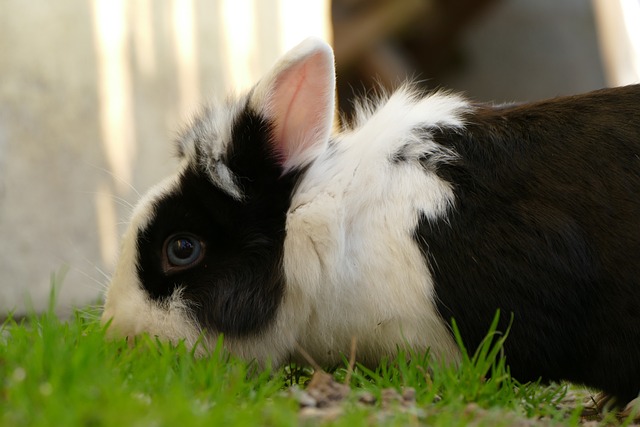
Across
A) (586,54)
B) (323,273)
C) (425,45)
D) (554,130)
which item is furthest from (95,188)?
(586,54)

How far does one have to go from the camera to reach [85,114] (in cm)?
466

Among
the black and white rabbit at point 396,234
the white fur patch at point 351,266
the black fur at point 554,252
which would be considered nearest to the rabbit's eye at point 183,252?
the black and white rabbit at point 396,234

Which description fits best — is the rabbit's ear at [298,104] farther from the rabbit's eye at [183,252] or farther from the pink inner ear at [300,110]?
the rabbit's eye at [183,252]

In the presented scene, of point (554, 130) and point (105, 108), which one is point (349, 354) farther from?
point (105, 108)

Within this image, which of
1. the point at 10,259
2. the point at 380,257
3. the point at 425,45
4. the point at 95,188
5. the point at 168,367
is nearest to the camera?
the point at 168,367

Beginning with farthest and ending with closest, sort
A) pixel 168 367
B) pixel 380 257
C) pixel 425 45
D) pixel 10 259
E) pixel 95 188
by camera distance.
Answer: pixel 425 45
pixel 95 188
pixel 10 259
pixel 380 257
pixel 168 367

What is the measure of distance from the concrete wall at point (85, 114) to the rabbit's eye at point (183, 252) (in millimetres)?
1102

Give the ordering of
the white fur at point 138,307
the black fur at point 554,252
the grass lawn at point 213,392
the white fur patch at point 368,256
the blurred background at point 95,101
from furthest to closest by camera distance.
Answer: the blurred background at point 95,101, the white fur at point 138,307, the white fur patch at point 368,256, the black fur at point 554,252, the grass lawn at point 213,392

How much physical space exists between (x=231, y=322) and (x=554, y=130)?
1.24 metres

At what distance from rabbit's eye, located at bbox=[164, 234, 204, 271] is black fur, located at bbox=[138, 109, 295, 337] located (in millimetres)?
23

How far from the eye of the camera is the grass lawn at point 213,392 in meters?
1.74

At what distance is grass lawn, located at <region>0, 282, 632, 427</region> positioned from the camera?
1.74 metres

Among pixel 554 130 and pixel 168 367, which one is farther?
pixel 554 130

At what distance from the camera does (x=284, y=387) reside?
277 centimetres
